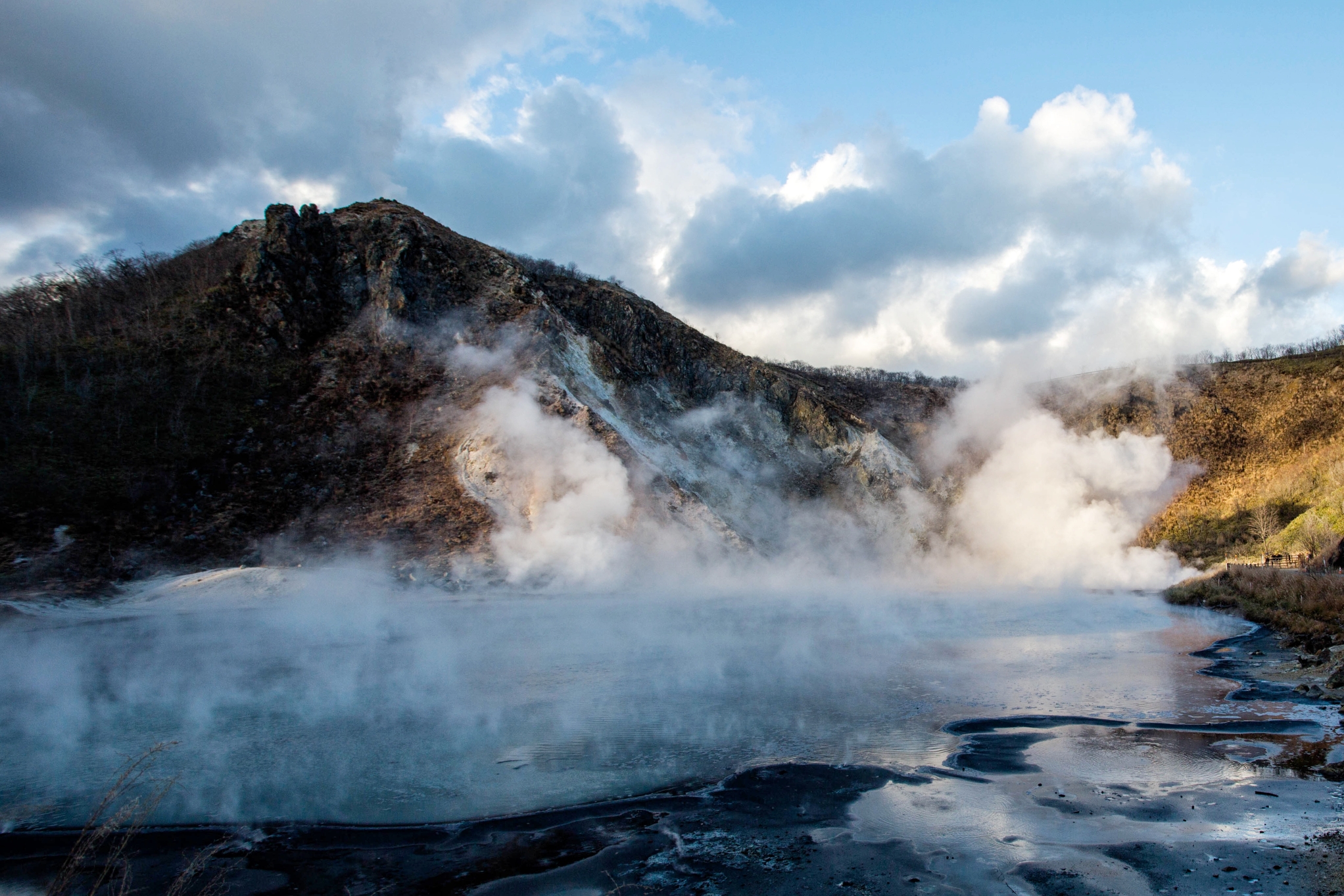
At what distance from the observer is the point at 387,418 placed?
3478 centimetres

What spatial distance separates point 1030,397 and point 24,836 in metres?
58.7

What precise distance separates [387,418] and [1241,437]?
53072 mm

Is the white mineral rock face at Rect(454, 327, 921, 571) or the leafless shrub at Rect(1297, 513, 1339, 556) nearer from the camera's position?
the white mineral rock face at Rect(454, 327, 921, 571)

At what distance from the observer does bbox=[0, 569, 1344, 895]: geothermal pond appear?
22.6 feet

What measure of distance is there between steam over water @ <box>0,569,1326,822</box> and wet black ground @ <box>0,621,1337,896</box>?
18.8 inches

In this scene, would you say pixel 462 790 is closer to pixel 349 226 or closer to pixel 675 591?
pixel 675 591

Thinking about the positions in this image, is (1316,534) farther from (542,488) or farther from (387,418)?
(387,418)

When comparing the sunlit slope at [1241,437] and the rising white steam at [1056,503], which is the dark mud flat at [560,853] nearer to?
the rising white steam at [1056,503]

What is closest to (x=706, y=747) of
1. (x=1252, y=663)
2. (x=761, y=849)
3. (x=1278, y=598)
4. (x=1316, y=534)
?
(x=761, y=849)

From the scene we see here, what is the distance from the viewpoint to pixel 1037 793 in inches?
329

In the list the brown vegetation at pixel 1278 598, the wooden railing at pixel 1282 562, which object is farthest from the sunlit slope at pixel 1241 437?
the brown vegetation at pixel 1278 598

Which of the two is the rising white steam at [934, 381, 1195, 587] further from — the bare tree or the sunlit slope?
the bare tree

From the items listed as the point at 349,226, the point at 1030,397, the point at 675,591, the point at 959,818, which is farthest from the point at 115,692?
the point at 1030,397

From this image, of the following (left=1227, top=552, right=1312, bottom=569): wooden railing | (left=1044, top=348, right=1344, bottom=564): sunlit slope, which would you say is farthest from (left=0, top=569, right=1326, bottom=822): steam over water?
(left=1044, top=348, right=1344, bottom=564): sunlit slope
